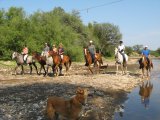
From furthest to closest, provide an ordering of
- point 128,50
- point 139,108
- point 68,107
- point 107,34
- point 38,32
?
point 128,50 < point 107,34 < point 38,32 < point 139,108 < point 68,107

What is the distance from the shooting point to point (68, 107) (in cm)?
916

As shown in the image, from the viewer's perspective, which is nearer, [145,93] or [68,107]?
[68,107]

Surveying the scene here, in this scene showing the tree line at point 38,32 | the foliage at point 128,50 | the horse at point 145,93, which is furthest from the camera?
the foliage at point 128,50

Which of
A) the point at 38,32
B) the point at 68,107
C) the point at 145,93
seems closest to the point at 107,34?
the point at 38,32

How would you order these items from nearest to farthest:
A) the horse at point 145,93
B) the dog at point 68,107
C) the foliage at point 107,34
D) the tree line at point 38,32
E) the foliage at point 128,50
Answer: the dog at point 68,107 < the horse at point 145,93 < the tree line at point 38,32 < the foliage at point 107,34 < the foliage at point 128,50

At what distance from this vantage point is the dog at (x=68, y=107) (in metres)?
8.80

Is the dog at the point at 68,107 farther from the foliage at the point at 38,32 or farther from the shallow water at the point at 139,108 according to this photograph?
the foliage at the point at 38,32

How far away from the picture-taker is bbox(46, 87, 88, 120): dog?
880 cm

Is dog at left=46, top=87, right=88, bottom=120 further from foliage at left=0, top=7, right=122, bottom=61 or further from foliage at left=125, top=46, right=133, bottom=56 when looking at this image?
foliage at left=125, top=46, right=133, bottom=56

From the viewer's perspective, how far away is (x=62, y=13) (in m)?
79.1

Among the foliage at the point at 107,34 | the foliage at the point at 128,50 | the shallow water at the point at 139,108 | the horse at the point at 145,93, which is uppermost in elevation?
the foliage at the point at 107,34

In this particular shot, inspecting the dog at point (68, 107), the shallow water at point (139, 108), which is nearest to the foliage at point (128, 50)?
the shallow water at point (139, 108)

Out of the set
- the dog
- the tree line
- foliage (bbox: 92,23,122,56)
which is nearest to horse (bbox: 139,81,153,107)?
the dog

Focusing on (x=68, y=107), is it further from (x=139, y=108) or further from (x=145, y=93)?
(x=145, y=93)
